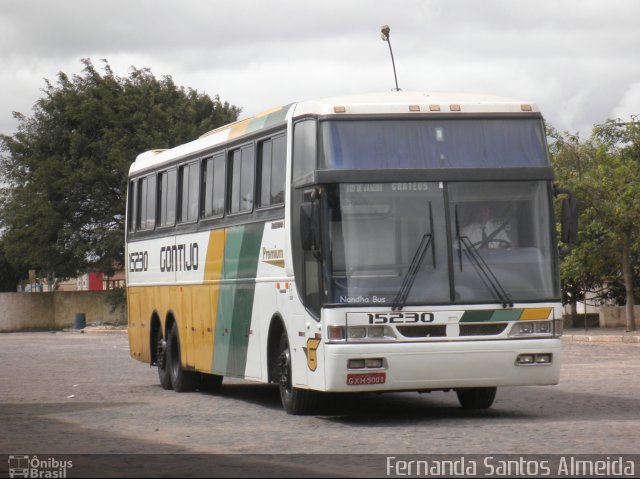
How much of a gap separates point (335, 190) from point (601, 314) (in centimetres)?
2875

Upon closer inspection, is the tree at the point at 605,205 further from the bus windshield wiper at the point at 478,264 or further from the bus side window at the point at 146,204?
the bus windshield wiper at the point at 478,264

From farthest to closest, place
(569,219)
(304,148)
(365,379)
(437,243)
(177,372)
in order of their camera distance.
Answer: (177,372) → (304,148) → (569,219) → (437,243) → (365,379)

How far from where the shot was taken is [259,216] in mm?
17203

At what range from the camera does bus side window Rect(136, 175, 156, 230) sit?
2302 centimetres

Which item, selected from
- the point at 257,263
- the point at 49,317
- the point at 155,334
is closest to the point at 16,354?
the point at 155,334

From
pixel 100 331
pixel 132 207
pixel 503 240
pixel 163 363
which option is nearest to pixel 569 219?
pixel 503 240

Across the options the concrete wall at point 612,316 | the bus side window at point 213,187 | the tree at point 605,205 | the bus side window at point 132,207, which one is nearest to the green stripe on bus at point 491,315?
the bus side window at point 213,187

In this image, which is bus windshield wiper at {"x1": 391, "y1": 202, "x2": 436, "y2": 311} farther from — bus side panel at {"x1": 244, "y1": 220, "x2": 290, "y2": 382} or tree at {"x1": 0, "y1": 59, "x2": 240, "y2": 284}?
tree at {"x1": 0, "y1": 59, "x2": 240, "y2": 284}

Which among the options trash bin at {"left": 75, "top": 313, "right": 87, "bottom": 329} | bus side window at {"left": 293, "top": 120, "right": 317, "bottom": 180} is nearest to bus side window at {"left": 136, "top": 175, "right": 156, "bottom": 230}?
bus side window at {"left": 293, "top": 120, "right": 317, "bottom": 180}

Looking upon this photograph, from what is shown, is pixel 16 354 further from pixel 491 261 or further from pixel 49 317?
pixel 49 317

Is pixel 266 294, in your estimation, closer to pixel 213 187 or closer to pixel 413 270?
pixel 413 270

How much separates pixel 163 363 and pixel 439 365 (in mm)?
8339

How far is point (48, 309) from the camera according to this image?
221ft

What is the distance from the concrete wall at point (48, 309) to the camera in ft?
219
